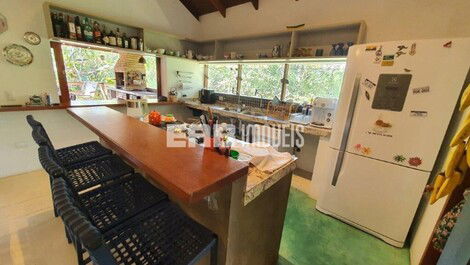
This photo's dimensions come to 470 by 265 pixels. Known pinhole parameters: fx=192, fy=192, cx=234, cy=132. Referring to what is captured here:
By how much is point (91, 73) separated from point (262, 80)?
6.42m

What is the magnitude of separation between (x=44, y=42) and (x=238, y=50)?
287 cm

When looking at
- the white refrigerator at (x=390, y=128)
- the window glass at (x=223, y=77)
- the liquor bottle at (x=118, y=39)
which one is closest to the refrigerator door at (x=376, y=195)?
the white refrigerator at (x=390, y=128)

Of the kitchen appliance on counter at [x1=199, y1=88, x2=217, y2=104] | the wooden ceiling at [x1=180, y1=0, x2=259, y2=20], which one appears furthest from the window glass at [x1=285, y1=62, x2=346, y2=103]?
the kitchen appliance on counter at [x1=199, y1=88, x2=217, y2=104]

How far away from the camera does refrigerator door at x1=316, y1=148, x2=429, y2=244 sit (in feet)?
5.47

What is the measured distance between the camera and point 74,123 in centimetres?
287

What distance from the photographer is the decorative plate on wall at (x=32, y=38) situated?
2.39 m

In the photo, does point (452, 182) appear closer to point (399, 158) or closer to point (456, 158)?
point (456, 158)

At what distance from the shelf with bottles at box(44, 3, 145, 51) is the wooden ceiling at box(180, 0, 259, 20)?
1464 millimetres

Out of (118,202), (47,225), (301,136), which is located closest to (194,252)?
(118,202)

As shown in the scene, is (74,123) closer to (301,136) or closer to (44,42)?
(44,42)

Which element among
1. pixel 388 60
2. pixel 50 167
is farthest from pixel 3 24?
pixel 388 60

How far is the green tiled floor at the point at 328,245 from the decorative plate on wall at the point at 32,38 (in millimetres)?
3742

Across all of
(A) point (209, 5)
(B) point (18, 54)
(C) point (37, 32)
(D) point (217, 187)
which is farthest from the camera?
(A) point (209, 5)

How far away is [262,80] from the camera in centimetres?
354
